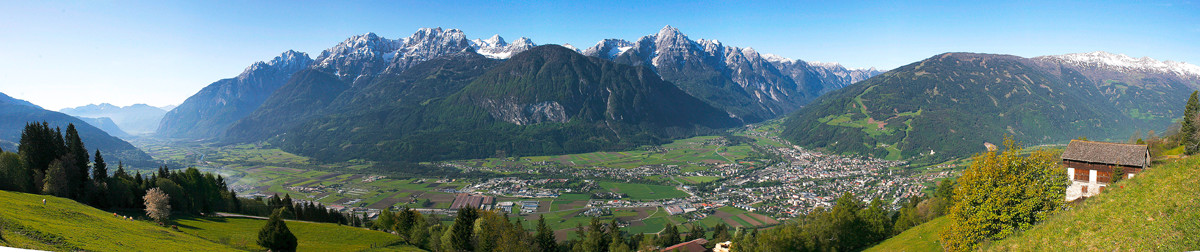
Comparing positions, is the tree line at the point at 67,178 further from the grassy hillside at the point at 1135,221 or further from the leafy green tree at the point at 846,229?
the grassy hillside at the point at 1135,221

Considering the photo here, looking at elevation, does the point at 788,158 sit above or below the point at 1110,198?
below

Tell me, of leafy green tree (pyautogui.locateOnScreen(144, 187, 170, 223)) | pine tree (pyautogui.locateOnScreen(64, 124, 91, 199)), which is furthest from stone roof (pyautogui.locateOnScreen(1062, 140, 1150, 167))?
pine tree (pyautogui.locateOnScreen(64, 124, 91, 199))

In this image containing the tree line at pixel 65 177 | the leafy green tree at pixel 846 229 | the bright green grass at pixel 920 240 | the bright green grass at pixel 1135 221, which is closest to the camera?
the bright green grass at pixel 1135 221

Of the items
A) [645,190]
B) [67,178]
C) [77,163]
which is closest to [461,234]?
[67,178]

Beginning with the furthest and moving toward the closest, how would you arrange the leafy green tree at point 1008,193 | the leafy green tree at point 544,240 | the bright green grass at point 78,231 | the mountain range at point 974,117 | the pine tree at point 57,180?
the mountain range at point 974,117, the leafy green tree at point 544,240, the pine tree at point 57,180, the leafy green tree at point 1008,193, the bright green grass at point 78,231

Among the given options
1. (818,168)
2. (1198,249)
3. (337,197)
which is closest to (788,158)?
(818,168)

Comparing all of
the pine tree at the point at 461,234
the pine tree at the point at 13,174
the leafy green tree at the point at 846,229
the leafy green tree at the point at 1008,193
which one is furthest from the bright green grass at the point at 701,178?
the pine tree at the point at 13,174

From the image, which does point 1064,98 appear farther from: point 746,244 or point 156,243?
point 156,243
